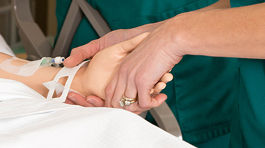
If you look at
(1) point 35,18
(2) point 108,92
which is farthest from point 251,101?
(1) point 35,18

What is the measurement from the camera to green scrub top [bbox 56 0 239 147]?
1.13m

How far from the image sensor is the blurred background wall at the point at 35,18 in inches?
123

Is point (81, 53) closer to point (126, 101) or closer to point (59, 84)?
point (59, 84)

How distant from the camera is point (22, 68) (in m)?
1.03

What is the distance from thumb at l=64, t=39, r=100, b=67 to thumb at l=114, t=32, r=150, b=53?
14cm

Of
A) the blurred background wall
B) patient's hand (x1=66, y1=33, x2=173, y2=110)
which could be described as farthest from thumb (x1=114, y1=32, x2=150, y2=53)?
the blurred background wall

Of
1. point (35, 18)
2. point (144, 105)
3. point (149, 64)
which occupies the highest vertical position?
point (149, 64)

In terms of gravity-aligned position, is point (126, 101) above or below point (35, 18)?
A: above

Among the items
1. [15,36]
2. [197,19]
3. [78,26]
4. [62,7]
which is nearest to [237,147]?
[197,19]

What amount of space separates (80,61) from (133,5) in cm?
31

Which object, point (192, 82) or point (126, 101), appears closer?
point (126, 101)

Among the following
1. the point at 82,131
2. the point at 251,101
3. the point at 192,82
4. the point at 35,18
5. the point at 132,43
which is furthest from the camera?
the point at 35,18

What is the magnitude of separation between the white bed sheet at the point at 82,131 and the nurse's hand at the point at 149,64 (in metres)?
0.19

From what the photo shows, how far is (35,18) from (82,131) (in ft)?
10.6
